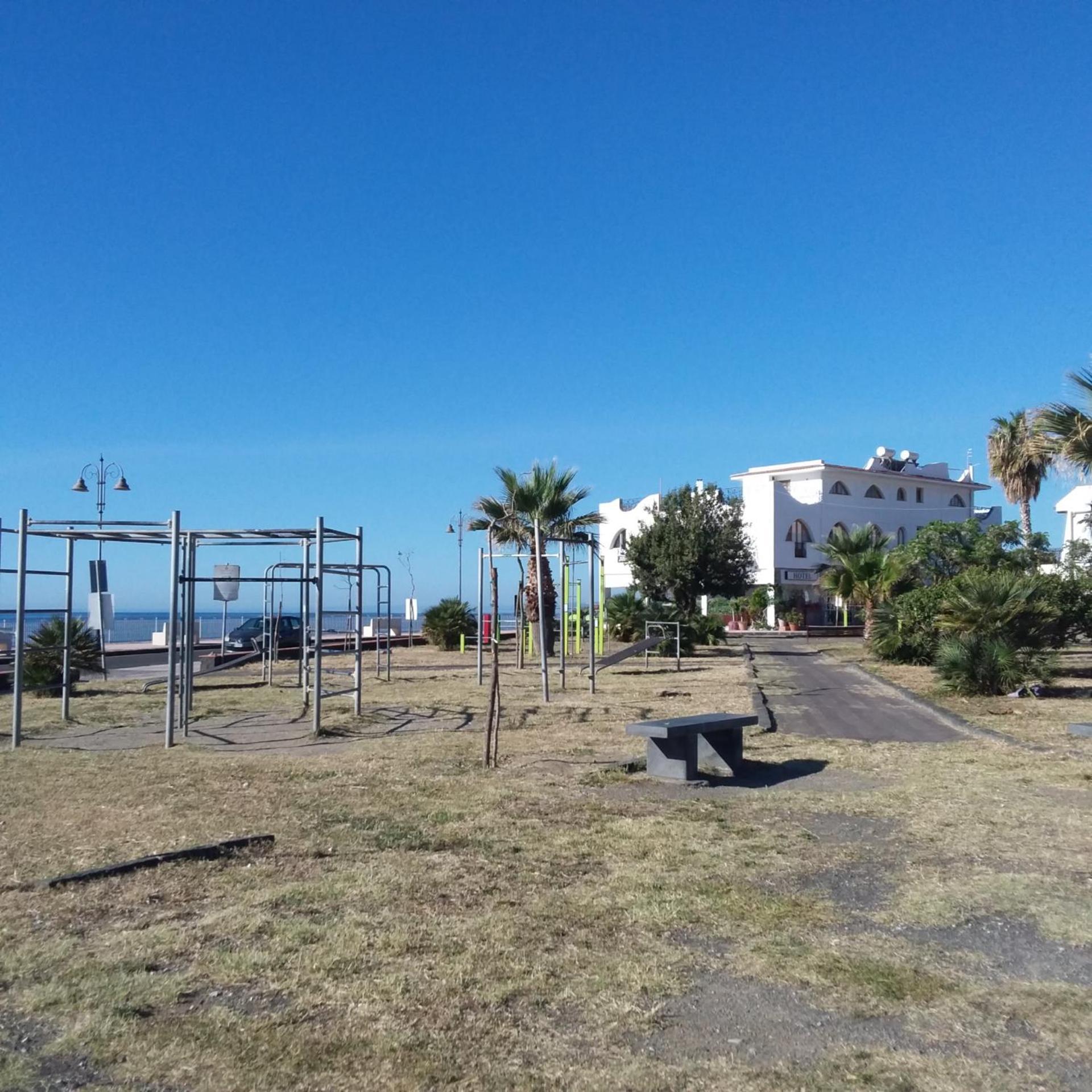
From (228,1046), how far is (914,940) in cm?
311

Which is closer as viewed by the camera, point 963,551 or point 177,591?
point 177,591

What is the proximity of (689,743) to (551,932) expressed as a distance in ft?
15.0

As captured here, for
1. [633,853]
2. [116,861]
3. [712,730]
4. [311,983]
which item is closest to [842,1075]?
[311,983]

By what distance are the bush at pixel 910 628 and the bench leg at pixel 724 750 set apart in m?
15.1

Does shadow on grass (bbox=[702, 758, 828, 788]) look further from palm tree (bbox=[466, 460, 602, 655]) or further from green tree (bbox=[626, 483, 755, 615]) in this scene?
green tree (bbox=[626, 483, 755, 615])

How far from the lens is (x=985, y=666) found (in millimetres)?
17125

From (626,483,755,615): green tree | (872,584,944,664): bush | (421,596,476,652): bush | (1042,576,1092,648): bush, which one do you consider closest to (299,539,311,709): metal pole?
(1042,576,1092,648): bush

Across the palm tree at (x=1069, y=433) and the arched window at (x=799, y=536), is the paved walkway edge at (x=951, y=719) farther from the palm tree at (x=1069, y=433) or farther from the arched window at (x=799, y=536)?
the arched window at (x=799, y=536)

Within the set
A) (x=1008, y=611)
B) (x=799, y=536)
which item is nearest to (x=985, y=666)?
(x=1008, y=611)

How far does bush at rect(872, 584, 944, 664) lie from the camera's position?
80.4 feet

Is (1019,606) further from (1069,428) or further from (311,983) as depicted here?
(311,983)

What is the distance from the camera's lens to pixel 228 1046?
3.90 meters

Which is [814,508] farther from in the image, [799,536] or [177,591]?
[177,591]

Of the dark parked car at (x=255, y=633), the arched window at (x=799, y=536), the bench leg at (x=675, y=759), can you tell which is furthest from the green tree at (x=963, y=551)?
the bench leg at (x=675, y=759)
